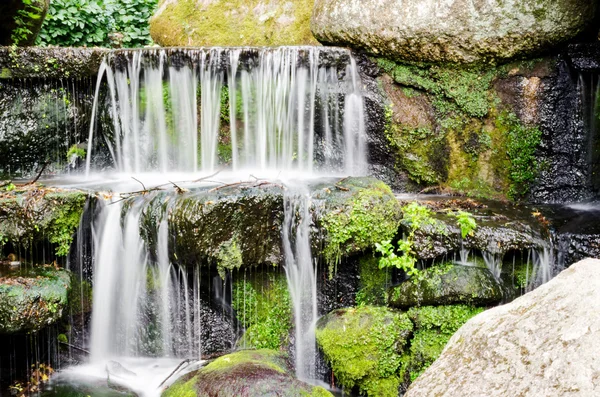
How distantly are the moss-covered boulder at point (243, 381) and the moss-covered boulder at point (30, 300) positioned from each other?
135 cm

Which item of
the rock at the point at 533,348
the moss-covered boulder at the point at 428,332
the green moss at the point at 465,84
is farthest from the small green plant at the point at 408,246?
the rock at the point at 533,348

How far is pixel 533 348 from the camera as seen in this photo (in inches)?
71.9

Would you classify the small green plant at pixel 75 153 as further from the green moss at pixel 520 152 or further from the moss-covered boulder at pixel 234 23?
the green moss at pixel 520 152

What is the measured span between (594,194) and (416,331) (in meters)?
3.46

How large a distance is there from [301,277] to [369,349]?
0.99m

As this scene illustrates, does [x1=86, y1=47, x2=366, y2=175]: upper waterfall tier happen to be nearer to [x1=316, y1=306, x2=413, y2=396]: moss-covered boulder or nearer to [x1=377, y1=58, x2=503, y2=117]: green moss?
[x1=377, y1=58, x2=503, y2=117]: green moss

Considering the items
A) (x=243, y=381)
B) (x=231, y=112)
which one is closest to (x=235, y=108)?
(x=231, y=112)

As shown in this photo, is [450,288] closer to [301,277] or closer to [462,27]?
[301,277]

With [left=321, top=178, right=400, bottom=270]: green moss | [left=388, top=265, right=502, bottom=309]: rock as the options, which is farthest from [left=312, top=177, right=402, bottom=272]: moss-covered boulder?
[left=388, top=265, right=502, bottom=309]: rock

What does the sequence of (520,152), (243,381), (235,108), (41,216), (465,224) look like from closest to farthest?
(243,381), (465,224), (41,216), (520,152), (235,108)

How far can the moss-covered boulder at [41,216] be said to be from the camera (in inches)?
229

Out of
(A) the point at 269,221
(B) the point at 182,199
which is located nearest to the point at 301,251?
(A) the point at 269,221

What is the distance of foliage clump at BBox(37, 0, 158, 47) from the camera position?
37.4 feet

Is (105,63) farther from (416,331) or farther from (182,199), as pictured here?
(416,331)
